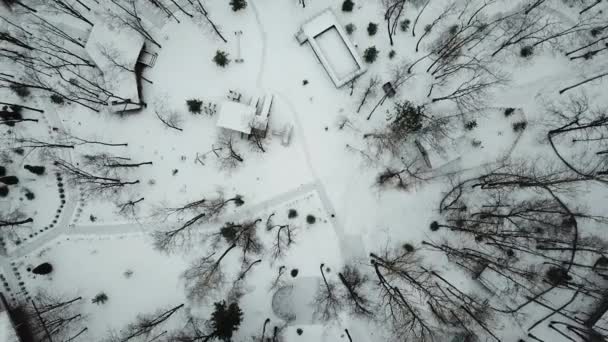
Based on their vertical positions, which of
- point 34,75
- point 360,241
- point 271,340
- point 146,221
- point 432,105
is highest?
point 34,75

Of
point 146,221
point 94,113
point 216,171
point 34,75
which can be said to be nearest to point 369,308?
point 216,171

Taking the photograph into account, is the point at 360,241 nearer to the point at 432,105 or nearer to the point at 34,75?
the point at 432,105

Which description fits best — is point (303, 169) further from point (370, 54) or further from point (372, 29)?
point (372, 29)

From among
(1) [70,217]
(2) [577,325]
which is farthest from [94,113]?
(2) [577,325]

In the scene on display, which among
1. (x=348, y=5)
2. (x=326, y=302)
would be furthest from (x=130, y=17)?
(x=326, y=302)

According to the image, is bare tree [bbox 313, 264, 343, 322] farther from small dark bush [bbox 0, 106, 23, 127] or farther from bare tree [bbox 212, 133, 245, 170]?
small dark bush [bbox 0, 106, 23, 127]

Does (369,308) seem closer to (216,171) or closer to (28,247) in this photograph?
(216,171)

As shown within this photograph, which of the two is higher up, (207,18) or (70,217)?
(207,18)
